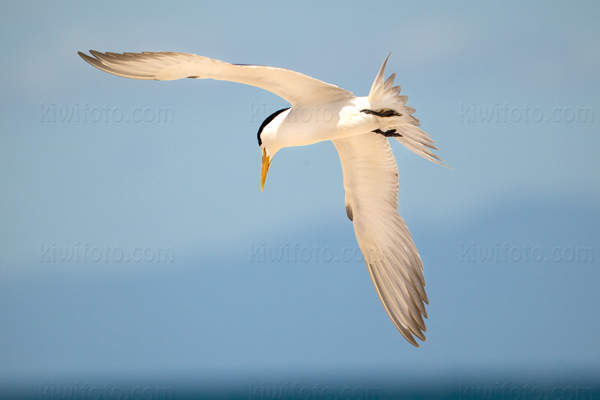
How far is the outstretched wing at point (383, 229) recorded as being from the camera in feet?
23.4

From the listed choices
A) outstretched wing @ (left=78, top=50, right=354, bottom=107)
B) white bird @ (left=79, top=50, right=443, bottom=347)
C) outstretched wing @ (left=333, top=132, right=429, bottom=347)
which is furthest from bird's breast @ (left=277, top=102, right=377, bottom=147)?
outstretched wing @ (left=333, top=132, right=429, bottom=347)

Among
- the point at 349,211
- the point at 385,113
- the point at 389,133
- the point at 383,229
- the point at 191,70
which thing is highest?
the point at 191,70

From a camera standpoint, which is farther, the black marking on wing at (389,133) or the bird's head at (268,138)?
the bird's head at (268,138)

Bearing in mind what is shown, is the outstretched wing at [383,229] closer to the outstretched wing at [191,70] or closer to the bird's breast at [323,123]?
the bird's breast at [323,123]

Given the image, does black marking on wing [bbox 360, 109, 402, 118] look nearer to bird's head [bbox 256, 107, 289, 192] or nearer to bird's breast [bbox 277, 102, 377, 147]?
bird's breast [bbox 277, 102, 377, 147]

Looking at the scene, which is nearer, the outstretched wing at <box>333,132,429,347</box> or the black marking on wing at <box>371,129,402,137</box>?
the black marking on wing at <box>371,129,402,137</box>

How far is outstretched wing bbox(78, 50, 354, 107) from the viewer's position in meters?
5.80

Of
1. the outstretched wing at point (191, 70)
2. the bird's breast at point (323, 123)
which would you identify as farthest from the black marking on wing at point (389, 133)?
the outstretched wing at point (191, 70)

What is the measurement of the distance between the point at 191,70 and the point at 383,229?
8.41 ft

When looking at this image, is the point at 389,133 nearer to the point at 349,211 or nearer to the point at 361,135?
the point at 361,135

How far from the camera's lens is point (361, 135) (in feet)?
23.1

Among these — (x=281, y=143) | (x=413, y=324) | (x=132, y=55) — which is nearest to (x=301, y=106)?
(x=281, y=143)

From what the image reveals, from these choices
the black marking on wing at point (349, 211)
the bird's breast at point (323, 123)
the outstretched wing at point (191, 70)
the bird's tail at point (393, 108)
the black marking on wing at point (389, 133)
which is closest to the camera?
the outstretched wing at point (191, 70)

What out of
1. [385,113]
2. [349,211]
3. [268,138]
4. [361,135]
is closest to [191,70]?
[268,138]
